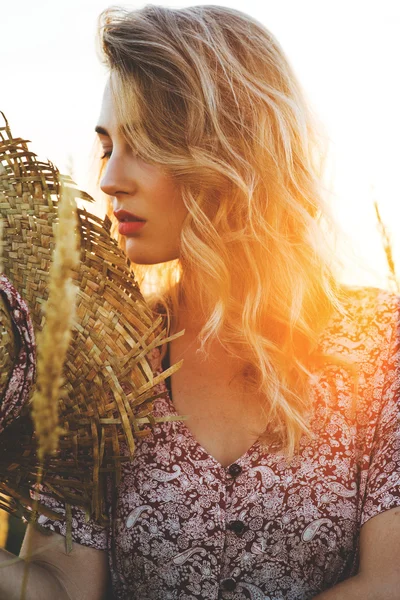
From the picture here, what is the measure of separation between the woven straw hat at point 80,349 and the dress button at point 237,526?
383 millimetres

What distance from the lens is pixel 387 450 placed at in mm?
1596

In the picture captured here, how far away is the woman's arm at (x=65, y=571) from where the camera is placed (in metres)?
1.56

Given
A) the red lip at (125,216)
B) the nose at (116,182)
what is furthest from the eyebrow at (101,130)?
the red lip at (125,216)

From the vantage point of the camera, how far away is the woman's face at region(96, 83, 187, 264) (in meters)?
1.76

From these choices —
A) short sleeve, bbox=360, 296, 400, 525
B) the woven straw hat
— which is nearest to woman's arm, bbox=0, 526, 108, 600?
the woven straw hat

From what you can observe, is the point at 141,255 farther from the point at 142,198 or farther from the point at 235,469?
the point at 235,469

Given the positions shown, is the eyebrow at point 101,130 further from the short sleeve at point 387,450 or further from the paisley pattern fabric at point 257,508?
the short sleeve at point 387,450

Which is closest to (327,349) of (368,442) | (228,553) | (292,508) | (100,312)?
(368,442)

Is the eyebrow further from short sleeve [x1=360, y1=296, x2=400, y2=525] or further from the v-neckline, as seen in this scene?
short sleeve [x1=360, y1=296, x2=400, y2=525]

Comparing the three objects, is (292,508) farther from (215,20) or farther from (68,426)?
(215,20)

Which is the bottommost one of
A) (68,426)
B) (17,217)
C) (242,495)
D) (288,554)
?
(288,554)

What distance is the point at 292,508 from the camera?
1.62m

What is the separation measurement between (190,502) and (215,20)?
1.33 metres

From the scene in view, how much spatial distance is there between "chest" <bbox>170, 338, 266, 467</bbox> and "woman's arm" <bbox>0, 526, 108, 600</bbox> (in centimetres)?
40
